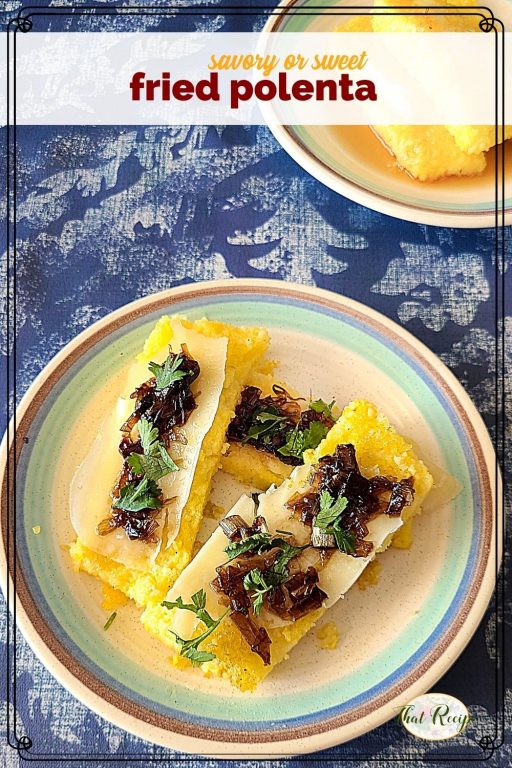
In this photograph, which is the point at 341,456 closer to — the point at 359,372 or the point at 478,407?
the point at 359,372

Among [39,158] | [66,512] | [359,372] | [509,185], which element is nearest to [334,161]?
[509,185]

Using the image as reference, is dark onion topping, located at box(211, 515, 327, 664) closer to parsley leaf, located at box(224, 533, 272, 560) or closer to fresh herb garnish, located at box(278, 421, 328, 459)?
parsley leaf, located at box(224, 533, 272, 560)

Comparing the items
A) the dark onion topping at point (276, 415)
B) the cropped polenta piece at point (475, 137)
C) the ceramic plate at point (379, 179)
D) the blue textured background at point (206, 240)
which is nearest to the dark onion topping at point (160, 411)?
the dark onion topping at point (276, 415)

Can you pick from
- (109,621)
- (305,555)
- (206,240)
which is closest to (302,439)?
(305,555)

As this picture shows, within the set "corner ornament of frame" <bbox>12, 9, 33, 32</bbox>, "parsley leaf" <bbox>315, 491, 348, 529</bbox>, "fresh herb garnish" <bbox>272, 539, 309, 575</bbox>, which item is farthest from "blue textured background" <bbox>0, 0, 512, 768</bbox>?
"fresh herb garnish" <bbox>272, 539, 309, 575</bbox>

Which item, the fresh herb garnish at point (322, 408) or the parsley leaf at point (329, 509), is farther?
the fresh herb garnish at point (322, 408)

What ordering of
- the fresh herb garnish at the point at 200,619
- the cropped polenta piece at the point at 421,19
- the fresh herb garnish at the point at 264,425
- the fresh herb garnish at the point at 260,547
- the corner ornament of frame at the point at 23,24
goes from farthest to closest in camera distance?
the corner ornament of frame at the point at 23,24
the cropped polenta piece at the point at 421,19
the fresh herb garnish at the point at 264,425
the fresh herb garnish at the point at 260,547
the fresh herb garnish at the point at 200,619

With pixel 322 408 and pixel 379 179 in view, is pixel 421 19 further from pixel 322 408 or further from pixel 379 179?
pixel 322 408

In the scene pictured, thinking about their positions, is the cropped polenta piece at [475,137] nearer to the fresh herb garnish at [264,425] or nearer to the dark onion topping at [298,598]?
the fresh herb garnish at [264,425]
